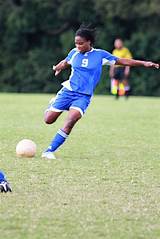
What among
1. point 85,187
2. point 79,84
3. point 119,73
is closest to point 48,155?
point 79,84

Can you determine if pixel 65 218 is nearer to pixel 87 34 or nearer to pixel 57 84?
pixel 87 34

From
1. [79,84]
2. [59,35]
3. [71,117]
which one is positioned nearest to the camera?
[71,117]

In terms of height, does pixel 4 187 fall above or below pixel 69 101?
above

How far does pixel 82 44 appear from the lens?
9.64m

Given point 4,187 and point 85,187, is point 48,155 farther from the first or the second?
point 4,187

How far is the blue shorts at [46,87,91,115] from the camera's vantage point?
9731 millimetres

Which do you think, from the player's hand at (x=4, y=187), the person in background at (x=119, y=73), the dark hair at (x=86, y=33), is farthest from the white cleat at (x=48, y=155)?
the person in background at (x=119, y=73)

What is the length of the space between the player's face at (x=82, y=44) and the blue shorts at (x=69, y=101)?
587 millimetres

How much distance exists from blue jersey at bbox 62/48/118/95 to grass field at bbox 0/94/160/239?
940mm

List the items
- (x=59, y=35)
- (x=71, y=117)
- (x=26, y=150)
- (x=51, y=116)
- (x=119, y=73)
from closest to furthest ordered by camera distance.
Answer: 1. (x=26, y=150)
2. (x=71, y=117)
3. (x=51, y=116)
4. (x=119, y=73)
5. (x=59, y=35)

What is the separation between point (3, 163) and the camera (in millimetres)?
8938

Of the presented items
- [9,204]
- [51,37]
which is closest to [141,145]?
[9,204]

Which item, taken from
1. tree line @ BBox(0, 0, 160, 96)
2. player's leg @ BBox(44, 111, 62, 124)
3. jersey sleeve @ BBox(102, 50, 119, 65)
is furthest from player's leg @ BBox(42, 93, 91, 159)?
tree line @ BBox(0, 0, 160, 96)

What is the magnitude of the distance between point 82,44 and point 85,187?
287 cm
